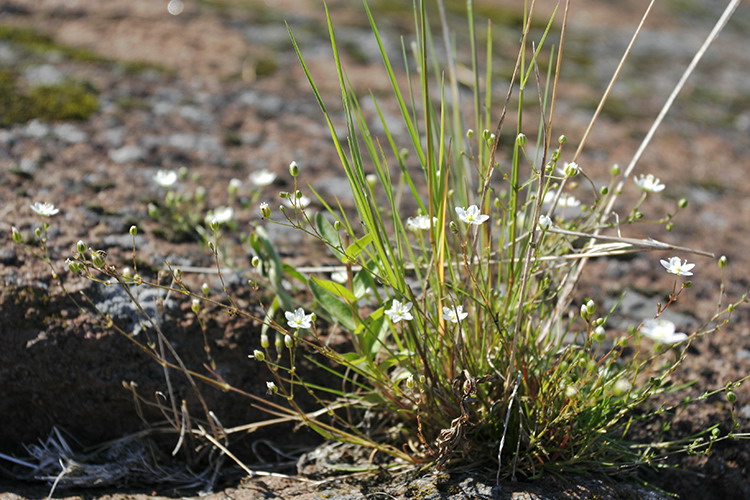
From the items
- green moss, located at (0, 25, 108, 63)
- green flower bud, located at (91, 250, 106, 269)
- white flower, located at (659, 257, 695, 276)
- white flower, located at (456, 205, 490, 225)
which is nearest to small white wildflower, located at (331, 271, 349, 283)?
white flower, located at (456, 205, 490, 225)

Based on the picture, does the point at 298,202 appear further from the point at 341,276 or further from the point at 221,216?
the point at 221,216

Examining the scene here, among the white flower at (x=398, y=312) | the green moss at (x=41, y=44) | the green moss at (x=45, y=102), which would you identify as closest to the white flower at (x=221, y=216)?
the white flower at (x=398, y=312)

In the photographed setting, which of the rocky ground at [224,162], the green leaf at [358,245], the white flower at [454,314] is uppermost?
the green leaf at [358,245]

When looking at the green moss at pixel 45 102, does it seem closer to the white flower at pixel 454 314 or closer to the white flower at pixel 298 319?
the white flower at pixel 298 319

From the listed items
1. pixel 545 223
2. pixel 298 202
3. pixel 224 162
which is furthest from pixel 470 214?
pixel 224 162

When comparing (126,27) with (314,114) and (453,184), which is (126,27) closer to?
(314,114)

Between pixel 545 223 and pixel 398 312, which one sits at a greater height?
pixel 545 223
